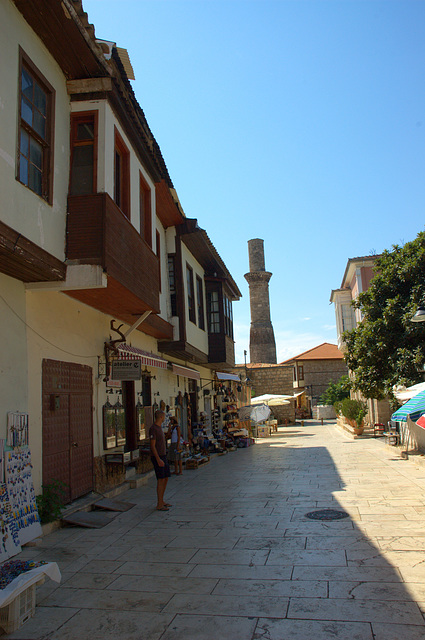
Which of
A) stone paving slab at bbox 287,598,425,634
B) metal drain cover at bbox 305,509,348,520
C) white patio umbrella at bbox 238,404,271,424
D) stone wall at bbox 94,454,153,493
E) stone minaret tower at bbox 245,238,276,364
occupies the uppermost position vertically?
stone minaret tower at bbox 245,238,276,364

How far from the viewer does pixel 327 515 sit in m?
7.16

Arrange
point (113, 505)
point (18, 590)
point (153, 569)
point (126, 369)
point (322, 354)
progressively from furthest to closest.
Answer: point (322, 354) < point (126, 369) < point (113, 505) < point (153, 569) < point (18, 590)

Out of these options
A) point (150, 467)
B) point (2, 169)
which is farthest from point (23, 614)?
point (150, 467)

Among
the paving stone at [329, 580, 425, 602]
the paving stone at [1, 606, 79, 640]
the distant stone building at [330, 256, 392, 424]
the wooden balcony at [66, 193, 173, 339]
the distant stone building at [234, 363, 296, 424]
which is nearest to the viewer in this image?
the paving stone at [1, 606, 79, 640]

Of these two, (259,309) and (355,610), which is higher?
(259,309)

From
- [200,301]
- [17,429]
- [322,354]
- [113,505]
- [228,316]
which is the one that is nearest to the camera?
[17,429]

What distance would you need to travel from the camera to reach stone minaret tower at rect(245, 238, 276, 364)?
2037 inches

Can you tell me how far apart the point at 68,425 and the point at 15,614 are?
4091mm

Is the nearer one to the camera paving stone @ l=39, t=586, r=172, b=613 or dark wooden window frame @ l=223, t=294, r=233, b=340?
paving stone @ l=39, t=586, r=172, b=613

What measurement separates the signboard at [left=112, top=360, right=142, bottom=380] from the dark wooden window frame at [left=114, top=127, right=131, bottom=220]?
110 inches

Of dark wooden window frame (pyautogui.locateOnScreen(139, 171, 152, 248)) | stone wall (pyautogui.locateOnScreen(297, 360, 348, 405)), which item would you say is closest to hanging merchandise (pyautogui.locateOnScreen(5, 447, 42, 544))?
dark wooden window frame (pyautogui.locateOnScreen(139, 171, 152, 248))

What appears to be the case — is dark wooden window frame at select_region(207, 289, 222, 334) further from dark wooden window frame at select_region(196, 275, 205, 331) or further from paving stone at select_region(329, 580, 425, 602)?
paving stone at select_region(329, 580, 425, 602)

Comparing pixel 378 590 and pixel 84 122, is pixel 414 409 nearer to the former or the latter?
pixel 378 590

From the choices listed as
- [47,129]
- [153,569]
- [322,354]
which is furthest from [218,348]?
[322,354]
